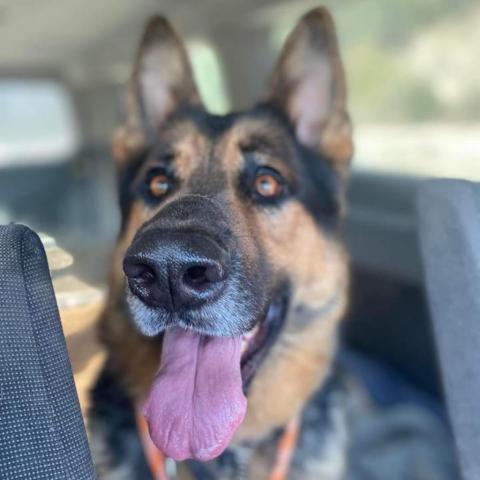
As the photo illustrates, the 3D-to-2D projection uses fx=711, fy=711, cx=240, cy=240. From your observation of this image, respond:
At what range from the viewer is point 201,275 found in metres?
0.92

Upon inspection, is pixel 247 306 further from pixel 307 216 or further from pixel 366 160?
pixel 366 160

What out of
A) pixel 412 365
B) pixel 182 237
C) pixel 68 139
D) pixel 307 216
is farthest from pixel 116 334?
pixel 68 139

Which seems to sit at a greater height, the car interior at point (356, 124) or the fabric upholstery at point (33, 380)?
the fabric upholstery at point (33, 380)

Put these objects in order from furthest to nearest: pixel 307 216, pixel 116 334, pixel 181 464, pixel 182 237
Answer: pixel 307 216, pixel 116 334, pixel 181 464, pixel 182 237

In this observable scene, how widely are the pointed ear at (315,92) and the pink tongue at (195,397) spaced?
24.7 inches

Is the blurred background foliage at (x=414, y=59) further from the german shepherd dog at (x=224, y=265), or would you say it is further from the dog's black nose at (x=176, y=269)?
the dog's black nose at (x=176, y=269)

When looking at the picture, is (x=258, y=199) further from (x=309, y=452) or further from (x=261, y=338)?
(x=309, y=452)

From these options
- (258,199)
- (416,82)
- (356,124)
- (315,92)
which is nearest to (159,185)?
(258,199)

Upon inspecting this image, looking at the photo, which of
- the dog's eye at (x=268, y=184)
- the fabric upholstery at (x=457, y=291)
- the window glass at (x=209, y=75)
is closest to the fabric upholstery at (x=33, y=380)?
the fabric upholstery at (x=457, y=291)

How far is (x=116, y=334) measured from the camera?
1.26m

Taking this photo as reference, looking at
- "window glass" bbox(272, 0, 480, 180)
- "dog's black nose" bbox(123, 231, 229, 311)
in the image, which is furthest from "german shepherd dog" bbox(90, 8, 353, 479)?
"window glass" bbox(272, 0, 480, 180)

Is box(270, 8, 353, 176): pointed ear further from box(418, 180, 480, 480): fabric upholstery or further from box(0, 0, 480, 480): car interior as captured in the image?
box(418, 180, 480, 480): fabric upholstery

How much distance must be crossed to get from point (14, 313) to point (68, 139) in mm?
2255

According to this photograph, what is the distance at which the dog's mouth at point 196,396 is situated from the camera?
99 cm
